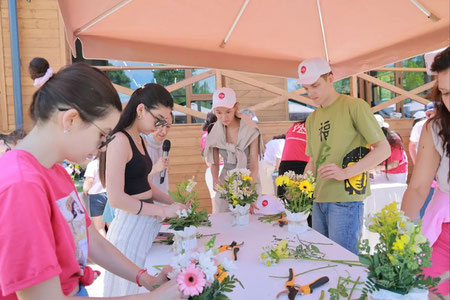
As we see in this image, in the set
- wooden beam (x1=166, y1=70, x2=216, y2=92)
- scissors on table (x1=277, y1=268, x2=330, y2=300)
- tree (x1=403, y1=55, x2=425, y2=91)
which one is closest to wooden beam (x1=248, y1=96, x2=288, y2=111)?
wooden beam (x1=166, y1=70, x2=216, y2=92)

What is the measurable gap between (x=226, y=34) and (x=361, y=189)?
5.41 ft

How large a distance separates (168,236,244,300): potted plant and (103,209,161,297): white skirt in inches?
37.7

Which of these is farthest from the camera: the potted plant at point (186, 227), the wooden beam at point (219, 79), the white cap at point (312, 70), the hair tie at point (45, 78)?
the wooden beam at point (219, 79)

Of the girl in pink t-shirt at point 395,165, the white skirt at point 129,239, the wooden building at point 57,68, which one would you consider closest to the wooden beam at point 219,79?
the wooden building at point 57,68

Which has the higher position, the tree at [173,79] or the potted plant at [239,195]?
the tree at [173,79]

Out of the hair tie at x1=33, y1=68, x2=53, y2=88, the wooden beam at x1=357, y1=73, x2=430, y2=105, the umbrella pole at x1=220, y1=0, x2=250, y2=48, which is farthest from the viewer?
the wooden beam at x1=357, y1=73, x2=430, y2=105

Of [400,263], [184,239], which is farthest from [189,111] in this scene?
[400,263]

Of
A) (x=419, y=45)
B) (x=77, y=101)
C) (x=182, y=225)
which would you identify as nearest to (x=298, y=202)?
(x=182, y=225)

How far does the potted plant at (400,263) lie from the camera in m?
0.95

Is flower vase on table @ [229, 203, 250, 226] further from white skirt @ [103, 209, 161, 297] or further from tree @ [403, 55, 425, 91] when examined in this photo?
tree @ [403, 55, 425, 91]

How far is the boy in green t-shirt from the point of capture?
230cm

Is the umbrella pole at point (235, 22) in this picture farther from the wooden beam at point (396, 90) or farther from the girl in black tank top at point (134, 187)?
the wooden beam at point (396, 90)

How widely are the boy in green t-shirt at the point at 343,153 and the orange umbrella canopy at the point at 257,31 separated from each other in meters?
0.56

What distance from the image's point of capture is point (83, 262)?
1154mm
